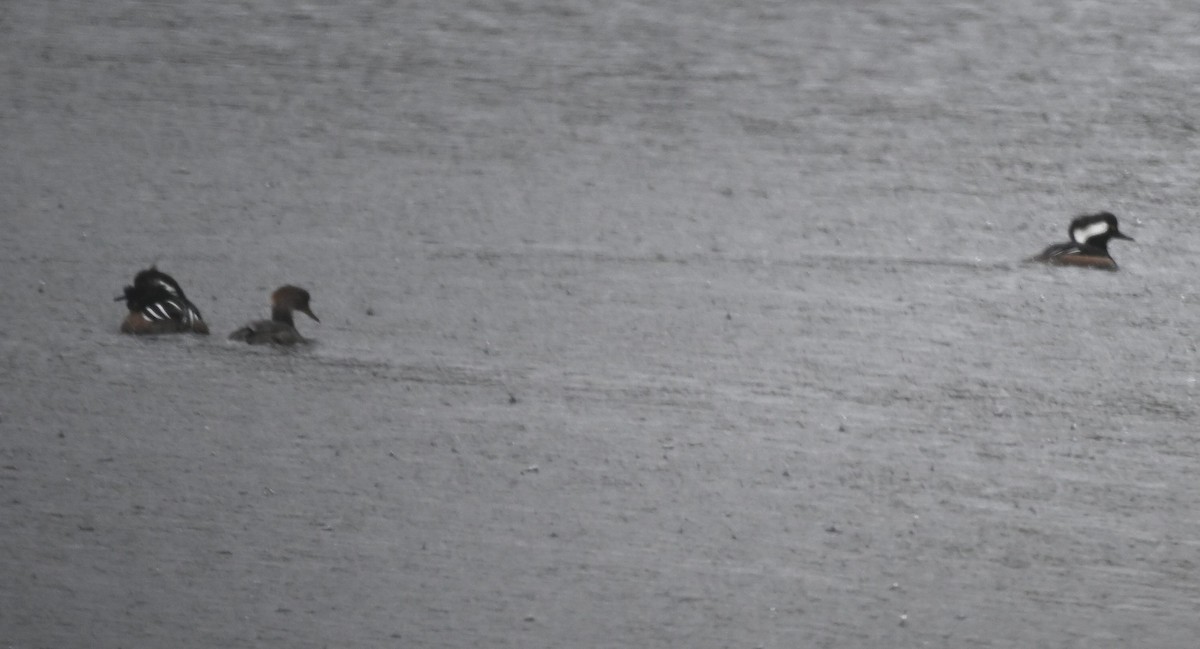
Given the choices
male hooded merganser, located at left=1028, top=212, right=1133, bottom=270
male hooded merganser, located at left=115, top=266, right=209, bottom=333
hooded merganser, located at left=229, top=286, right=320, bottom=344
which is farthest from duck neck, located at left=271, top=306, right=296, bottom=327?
male hooded merganser, located at left=1028, top=212, right=1133, bottom=270

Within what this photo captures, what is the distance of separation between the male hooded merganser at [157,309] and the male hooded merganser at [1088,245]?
158 centimetres

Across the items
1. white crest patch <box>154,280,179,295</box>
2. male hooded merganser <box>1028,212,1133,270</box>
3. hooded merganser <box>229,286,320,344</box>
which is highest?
male hooded merganser <box>1028,212,1133,270</box>

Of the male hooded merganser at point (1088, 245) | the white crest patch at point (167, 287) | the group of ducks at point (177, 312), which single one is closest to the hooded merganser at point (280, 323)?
the group of ducks at point (177, 312)

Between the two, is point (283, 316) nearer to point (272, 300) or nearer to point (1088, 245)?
point (272, 300)

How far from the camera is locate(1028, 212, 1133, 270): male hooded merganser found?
→ 285cm

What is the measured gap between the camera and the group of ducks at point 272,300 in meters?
2.80

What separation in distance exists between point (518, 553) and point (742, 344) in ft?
1.92

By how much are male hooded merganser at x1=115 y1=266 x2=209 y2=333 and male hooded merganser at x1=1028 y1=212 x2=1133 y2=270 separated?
1585 millimetres

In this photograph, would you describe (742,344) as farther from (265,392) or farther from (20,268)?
(20,268)

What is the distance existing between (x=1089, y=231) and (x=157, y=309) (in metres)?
1.75

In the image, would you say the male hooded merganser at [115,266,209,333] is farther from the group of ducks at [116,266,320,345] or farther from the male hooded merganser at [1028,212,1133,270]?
the male hooded merganser at [1028,212,1133,270]

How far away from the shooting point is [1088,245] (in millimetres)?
2871

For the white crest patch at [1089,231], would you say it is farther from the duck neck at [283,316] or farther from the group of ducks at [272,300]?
the duck neck at [283,316]

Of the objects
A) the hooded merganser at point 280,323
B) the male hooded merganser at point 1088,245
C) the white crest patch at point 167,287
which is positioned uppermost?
the male hooded merganser at point 1088,245
